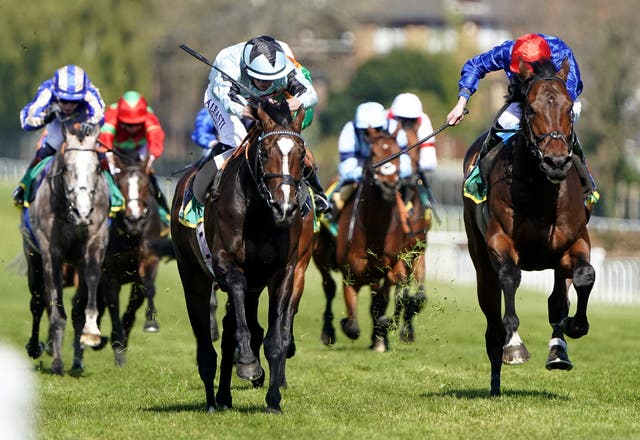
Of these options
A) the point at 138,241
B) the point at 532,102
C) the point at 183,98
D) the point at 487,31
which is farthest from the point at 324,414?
the point at 487,31

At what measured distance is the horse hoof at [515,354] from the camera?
8.62m

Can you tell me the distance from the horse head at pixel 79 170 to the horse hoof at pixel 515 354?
470 centimetres

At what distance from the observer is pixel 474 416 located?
8.52 m

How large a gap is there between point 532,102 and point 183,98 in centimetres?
5723

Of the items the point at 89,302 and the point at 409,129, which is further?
the point at 409,129

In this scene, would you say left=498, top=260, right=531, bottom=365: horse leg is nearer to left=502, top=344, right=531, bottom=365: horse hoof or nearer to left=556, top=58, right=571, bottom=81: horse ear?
left=502, top=344, right=531, bottom=365: horse hoof

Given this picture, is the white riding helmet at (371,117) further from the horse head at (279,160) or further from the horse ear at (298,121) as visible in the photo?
the horse head at (279,160)

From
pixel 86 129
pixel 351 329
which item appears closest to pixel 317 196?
pixel 86 129

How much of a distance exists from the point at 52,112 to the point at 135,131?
7.70 ft

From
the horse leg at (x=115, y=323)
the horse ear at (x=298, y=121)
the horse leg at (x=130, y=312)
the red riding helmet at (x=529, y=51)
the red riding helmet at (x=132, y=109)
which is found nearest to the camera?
the horse ear at (x=298, y=121)

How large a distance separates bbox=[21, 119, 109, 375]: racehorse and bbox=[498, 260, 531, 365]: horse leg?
13.8 feet

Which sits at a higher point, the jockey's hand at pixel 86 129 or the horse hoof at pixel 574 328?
the jockey's hand at pixel 86 129

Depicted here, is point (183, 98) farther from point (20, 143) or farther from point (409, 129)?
point (409, 129)

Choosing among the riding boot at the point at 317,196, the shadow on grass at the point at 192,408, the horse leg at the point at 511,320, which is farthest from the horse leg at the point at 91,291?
the horse leg at the point at 511,320
